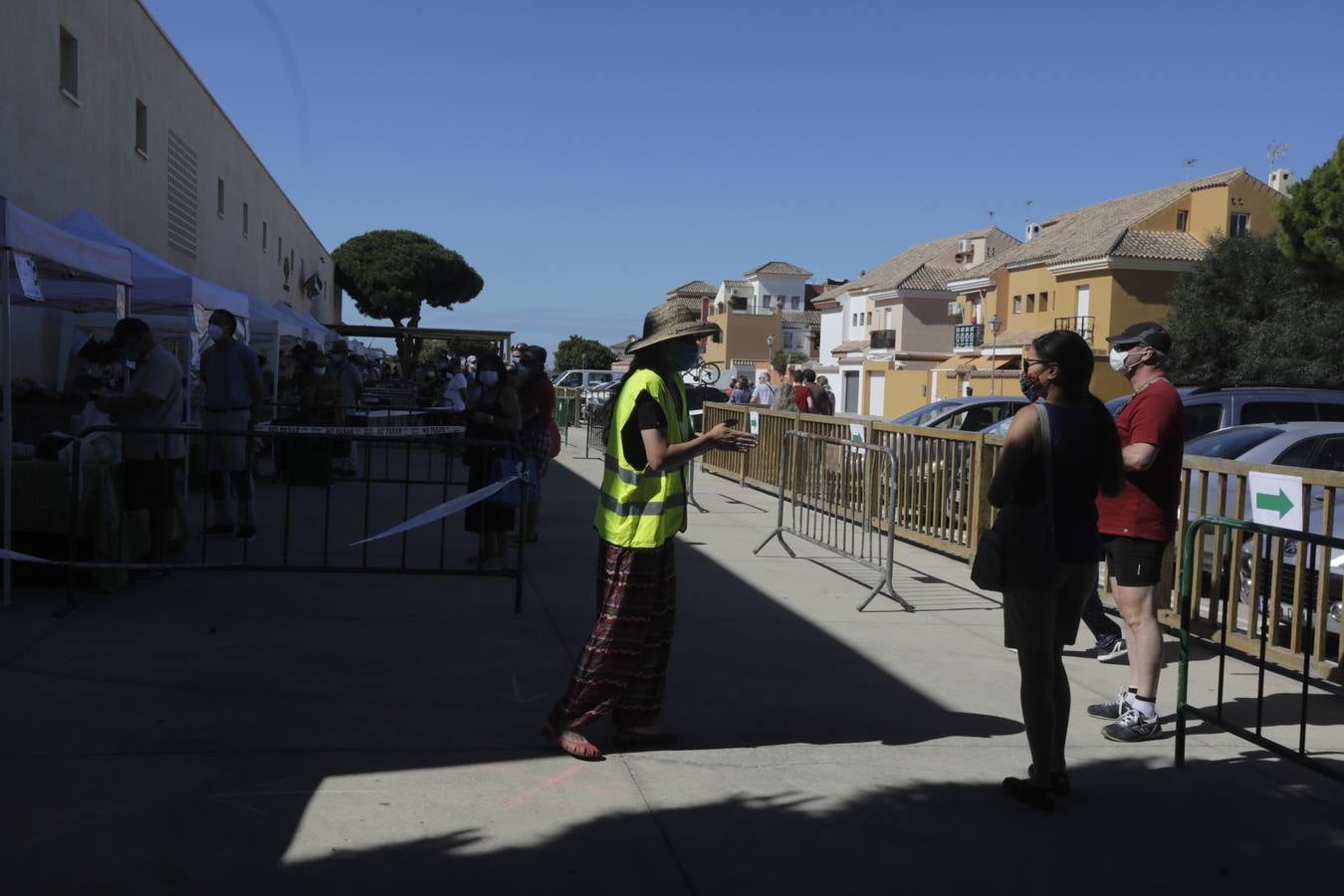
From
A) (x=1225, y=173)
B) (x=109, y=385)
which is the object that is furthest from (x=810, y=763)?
(x=1225, y=173)

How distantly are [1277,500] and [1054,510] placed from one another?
2.46 metres

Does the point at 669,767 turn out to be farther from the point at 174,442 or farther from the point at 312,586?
the point at 174,442

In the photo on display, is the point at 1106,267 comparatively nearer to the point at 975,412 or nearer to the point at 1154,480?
the point at 975,412

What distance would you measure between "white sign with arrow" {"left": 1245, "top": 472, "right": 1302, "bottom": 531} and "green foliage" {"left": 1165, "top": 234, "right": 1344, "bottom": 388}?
32.8 m

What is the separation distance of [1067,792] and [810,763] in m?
1.00

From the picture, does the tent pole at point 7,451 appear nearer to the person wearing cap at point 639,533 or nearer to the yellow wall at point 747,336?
the person wearing cap at point 639,533

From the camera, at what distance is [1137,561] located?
5727mm

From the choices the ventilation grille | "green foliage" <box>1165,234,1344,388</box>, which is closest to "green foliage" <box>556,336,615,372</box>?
"green foliage" <box>1165,234,1344,388</box>

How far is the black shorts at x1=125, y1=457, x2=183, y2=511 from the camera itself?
8258 millimetres

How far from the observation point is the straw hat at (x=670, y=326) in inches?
199

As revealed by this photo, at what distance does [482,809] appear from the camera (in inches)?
173

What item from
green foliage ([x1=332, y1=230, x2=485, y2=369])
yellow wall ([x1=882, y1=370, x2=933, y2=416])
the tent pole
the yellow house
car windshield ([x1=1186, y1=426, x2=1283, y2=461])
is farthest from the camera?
green foliage ([x1=332, y1=230, x2=485, y2=369])

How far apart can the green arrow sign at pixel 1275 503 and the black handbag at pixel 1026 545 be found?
2.44 metres

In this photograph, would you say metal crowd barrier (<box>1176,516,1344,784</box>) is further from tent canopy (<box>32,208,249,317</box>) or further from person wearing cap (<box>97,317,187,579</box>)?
tent canopy (<box>32,208,249,317</box>)
